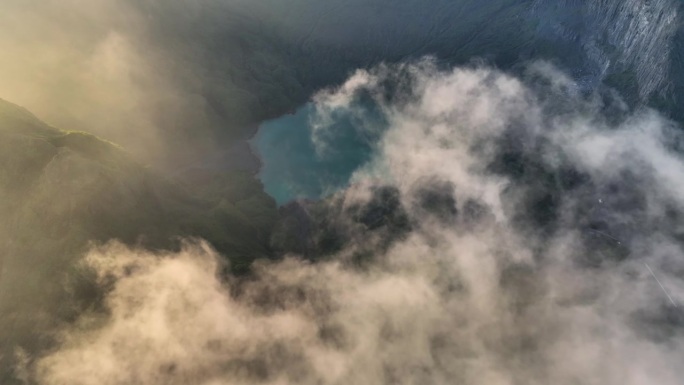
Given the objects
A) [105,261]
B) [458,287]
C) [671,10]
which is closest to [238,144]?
[105,261]

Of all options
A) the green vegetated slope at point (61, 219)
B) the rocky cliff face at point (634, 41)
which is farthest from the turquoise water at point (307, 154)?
the rocky cliff face at point (634, 41)

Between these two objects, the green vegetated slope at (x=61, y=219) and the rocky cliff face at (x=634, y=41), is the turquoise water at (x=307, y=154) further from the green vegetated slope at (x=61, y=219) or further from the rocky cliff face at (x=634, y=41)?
the rocky cliff face at (x=634, y=41)

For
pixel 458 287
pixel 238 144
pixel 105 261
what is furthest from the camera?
pixel 238 144

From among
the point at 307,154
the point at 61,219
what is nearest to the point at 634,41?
the point at 307,154

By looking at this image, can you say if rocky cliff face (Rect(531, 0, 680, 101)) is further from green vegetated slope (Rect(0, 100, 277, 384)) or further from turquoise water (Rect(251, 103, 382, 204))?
green vegetated slope (Rect(0, 100, 277, 384))

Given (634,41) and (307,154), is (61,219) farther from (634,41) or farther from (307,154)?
(634,41)

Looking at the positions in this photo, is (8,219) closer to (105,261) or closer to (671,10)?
(105,261)
